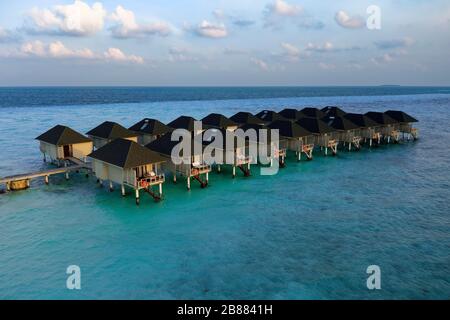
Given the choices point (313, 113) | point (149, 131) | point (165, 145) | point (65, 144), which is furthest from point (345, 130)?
point (65, 144)

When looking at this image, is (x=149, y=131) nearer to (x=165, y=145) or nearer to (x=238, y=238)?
(x=165, y=145)

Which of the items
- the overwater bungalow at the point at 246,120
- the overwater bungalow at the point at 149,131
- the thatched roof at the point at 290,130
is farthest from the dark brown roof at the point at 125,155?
the overwater bungalow at the point at 246,120

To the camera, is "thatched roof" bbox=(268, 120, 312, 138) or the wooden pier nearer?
the wooden pier

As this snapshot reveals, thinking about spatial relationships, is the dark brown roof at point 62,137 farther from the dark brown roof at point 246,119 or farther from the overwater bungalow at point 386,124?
the overwater bungalow at point 386,124

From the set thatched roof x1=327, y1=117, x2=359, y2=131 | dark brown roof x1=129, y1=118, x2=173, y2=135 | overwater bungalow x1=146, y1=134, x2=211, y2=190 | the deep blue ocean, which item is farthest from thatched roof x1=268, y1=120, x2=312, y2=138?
dark brown roof x1=129, y1=118, x2=173, y2=135

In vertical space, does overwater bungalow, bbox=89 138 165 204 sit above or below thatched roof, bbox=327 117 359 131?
below

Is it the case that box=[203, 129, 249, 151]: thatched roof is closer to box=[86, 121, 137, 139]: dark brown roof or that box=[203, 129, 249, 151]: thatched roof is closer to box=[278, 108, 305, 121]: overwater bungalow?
box=[86, 121, 137, 139]: dark brown roof
